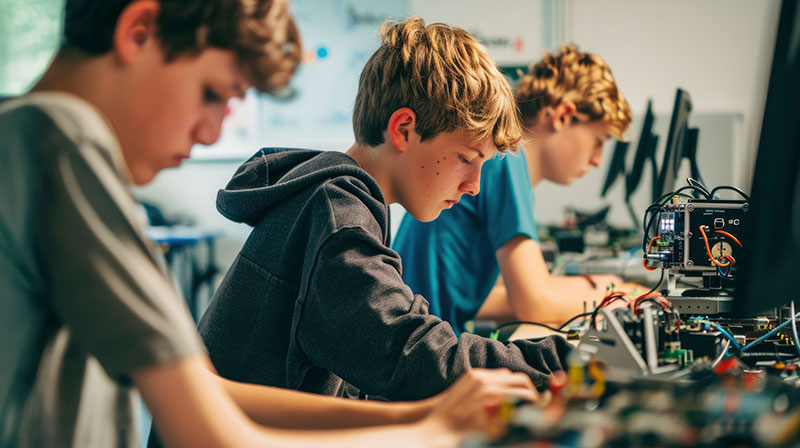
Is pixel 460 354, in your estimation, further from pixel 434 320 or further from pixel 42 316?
pixel 42 316

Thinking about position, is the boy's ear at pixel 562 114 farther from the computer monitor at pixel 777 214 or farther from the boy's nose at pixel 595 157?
the computer monitor at pixel 777 214

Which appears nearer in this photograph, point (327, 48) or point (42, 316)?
point (42, 316)

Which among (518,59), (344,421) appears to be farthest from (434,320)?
(518,59)

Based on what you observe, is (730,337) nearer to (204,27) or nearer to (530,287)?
(530,287)

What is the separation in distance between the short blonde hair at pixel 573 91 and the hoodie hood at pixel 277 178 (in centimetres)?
117

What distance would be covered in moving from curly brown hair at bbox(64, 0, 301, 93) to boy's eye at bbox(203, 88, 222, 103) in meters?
0.04

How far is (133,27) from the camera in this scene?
2.19 ft

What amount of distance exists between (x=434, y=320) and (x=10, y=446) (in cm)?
52

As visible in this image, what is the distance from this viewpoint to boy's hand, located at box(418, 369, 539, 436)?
2.38 feet

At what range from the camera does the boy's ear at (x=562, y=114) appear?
2.25m

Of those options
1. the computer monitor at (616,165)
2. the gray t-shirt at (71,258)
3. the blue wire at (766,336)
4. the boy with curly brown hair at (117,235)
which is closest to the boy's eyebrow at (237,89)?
the boy with curly brown hair at (117,235)

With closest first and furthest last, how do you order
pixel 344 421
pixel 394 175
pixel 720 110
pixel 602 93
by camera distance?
pixel 344 421
pixel 394 175
pixel 602 93
pixel 720 110

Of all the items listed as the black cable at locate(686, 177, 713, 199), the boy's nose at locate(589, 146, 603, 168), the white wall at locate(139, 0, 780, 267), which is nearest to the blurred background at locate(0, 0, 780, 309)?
the white wall at locate(139, 0, 780, 267)

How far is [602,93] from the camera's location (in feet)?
7.50
